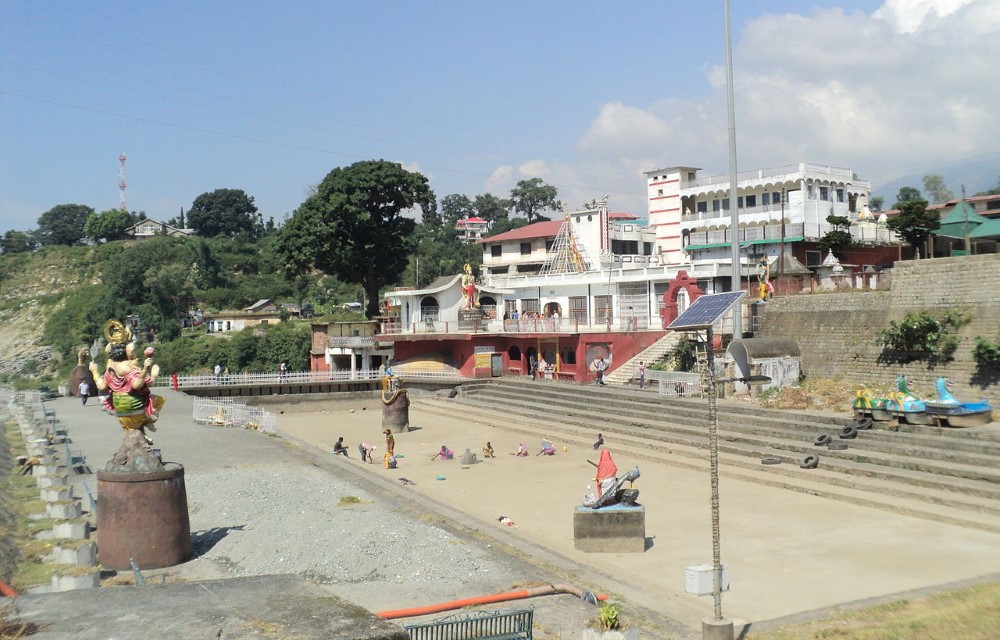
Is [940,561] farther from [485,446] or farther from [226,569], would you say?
[485,446]

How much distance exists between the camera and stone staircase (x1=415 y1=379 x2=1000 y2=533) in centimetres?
1823

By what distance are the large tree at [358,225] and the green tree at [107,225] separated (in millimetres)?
69387

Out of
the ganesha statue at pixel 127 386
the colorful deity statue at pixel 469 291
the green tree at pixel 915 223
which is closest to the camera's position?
the ganesha statue at pixel 127 386

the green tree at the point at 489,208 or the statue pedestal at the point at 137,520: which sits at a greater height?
the green tree at the point at 489,208

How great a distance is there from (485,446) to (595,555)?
12078 mm

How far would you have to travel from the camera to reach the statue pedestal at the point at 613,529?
15539 mm

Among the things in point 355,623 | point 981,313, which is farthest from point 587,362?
point 355,623

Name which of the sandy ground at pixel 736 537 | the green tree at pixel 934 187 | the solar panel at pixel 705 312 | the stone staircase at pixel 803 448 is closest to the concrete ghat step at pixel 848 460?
the stone staircase at pixel 803 448

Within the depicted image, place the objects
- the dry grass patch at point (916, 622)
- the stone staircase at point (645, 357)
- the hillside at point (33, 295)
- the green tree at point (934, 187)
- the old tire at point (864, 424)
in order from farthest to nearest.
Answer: the green tree at point (934, 187) → the hillside at point (33, 295) → the stone staircase at point (645, 357) → the old tire at point (864, 424) → the dry grass patch at point (916, 622)

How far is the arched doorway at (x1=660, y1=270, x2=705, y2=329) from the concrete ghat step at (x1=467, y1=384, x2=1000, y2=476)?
22.5 feet

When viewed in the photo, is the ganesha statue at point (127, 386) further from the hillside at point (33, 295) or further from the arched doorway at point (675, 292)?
the hillside at point (33, 295)

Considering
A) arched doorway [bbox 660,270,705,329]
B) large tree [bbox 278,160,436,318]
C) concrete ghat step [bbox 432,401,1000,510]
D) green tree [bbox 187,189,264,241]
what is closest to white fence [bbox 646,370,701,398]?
concrete ghat step [bbox 432,401,1000,510]

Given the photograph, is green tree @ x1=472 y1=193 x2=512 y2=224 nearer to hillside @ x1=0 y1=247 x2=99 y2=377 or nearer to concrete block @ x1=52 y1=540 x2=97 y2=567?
hillside @ x1=0 y1=247 x2=99 y2=377

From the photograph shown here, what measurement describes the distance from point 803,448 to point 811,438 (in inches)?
32.6
